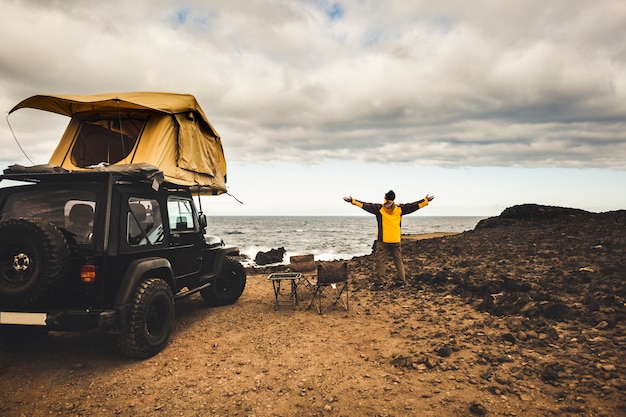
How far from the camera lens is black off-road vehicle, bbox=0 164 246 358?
4.17m

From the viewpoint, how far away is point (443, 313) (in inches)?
268

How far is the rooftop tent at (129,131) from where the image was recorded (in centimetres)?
616

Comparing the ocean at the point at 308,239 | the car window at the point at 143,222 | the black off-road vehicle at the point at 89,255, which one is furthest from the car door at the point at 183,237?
the ocean at the point at 308,239

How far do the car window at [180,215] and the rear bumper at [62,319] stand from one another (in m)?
2.06

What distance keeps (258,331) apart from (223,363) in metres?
1.36

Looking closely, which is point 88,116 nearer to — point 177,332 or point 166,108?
point 166,108

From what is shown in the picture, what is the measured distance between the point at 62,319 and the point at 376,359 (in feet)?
12.9

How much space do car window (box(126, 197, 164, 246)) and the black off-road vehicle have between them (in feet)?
0.05

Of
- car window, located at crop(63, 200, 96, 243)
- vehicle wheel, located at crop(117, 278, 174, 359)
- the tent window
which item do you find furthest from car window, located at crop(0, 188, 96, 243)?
the tent window

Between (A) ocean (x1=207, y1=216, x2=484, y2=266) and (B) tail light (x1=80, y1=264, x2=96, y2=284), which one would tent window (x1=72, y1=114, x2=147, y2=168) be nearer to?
(B) tail light (x1=80, y1=264, x2=96, y2=284)

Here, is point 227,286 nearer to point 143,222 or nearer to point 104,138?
point 143,222

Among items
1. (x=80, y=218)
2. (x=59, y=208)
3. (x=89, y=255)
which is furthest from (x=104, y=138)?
(x=89, y=255)

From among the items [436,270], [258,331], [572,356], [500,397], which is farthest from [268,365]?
[436,270]

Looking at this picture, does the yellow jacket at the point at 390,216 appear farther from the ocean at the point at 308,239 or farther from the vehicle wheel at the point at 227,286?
the ocean at the point at 308,239
